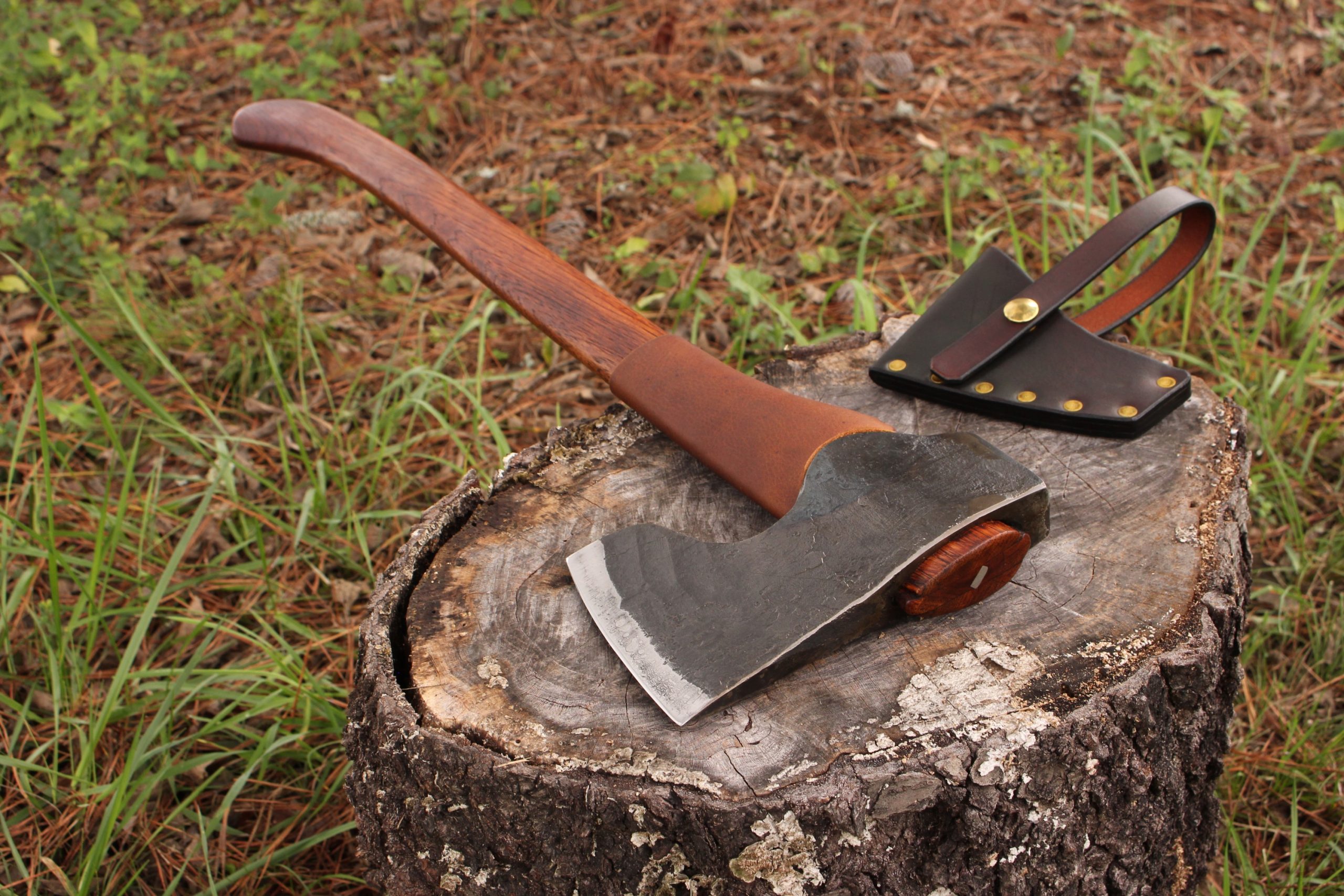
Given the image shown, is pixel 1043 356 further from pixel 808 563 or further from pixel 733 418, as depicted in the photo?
pixel 808 563

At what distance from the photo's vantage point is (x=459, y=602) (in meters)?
1.58

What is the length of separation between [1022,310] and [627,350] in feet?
2.72

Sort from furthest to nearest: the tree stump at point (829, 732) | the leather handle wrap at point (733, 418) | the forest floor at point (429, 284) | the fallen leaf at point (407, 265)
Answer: the fallen leaf at point (407, 265) < the forest floor at point (429, 284) < the leather handle wrap at point (733, 418) < the tree stump at point (829, 732)

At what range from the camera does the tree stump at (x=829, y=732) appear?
128cm

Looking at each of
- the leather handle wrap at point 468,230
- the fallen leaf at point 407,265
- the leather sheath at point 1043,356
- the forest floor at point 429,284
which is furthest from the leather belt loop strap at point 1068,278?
the fallen leaf at point 407,265

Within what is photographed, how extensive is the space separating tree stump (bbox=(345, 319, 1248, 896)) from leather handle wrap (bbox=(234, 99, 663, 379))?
0.41m

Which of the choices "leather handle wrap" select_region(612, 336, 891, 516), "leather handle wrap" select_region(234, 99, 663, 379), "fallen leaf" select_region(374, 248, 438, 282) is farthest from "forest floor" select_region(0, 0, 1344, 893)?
"leather handle wrap" select_region(612, 336, 891, 516)

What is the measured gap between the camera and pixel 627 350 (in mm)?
1935

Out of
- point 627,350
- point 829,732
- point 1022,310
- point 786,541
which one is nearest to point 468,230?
point 627,350

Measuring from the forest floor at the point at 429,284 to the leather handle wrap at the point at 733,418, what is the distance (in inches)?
34.3

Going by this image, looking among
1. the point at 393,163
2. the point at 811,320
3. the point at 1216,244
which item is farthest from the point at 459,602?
the point at 1216,244

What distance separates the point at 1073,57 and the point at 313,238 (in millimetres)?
3332

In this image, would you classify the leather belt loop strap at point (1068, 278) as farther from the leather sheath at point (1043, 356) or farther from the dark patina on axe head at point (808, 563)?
the dark patina on axe head at point (808, 563)

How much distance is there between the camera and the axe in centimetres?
139
